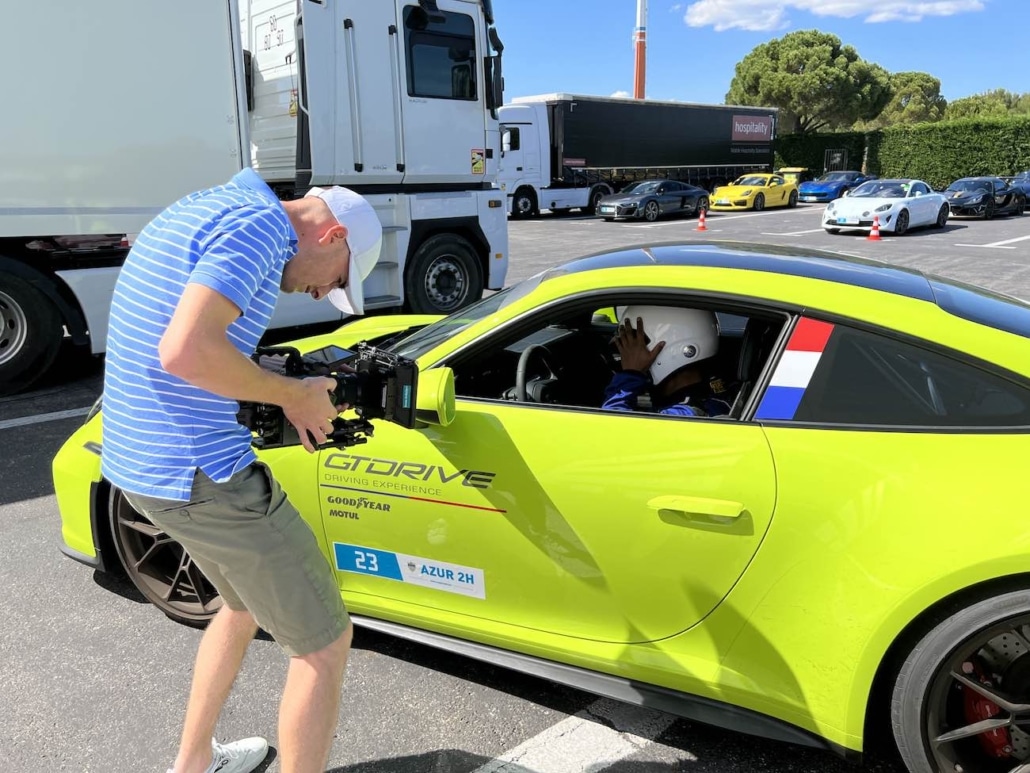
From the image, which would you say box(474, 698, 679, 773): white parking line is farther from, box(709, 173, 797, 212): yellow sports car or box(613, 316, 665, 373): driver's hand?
box(709, 173, 797, 212): yellow sports car

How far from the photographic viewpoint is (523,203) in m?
24.3

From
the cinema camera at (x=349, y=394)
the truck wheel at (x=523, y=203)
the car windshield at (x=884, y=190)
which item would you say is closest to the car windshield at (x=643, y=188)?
the truck wheel at (x=523, y=203)

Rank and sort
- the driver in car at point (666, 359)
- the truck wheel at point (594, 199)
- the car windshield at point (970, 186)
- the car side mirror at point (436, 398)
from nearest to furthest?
1. the car side mirror at point (436, 398)
2. the driver in car at point (666, 359)
3. the car windshield at point (970, 186)
4. the truck wheel at point (594, 199)

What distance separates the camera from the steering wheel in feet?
8.59

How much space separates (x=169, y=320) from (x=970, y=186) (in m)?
27.5

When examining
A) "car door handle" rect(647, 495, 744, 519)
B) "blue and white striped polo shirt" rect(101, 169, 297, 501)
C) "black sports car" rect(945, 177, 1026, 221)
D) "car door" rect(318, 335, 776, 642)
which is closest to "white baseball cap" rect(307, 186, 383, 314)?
"blue and white striped polo shirt" rect(101, 169, 297, 501)

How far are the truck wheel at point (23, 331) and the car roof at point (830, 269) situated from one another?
16.0 feet

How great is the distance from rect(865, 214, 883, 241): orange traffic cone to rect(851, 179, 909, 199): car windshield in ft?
3.79

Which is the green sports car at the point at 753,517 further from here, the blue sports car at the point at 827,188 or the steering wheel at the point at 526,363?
the blue sports car at the point at 827,188

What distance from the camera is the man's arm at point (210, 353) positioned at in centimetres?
146

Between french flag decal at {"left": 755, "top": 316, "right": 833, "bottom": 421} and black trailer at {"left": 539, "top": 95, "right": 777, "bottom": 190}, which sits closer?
french flag decal at {"left": 755, "top": 316, "right": 833, "bottom": 421}

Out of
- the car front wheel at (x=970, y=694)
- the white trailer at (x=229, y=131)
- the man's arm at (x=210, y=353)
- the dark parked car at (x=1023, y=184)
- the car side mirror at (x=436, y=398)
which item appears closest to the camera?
the man's arm at (x=210, y=353)

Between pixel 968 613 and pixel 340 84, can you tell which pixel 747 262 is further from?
pixel 340 84

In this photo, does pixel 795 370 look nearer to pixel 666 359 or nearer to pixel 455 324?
pixel 666 359
